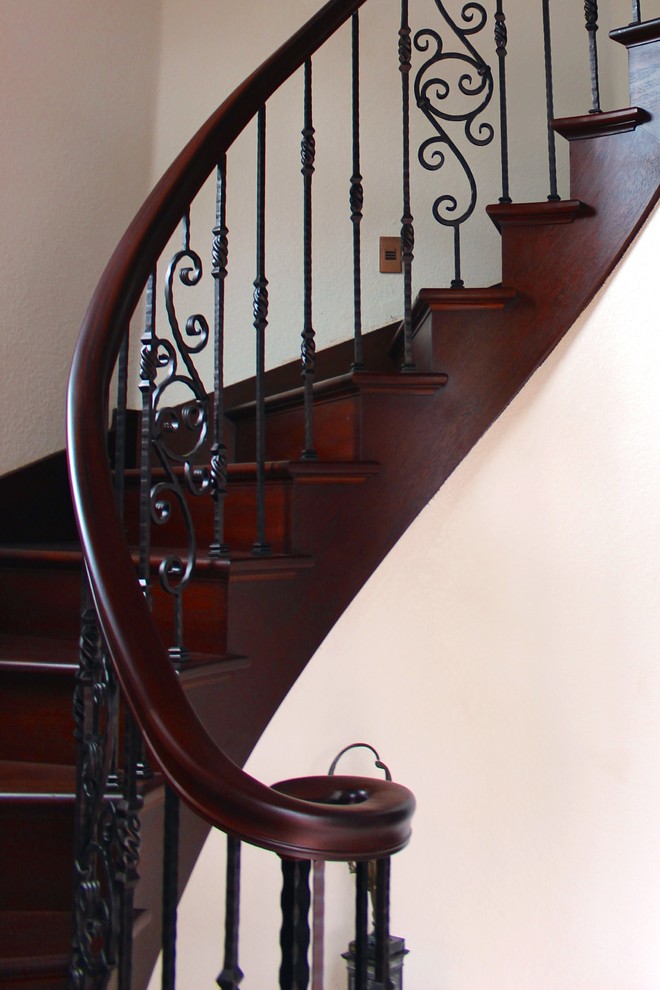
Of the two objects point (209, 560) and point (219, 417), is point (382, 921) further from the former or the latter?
point (219, 417)

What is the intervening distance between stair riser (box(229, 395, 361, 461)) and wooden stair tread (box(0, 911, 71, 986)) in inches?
42.4

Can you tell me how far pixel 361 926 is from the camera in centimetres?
90

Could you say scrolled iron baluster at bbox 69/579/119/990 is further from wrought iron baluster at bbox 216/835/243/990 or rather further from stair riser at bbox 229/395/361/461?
stair riser at bbox 229/395/361/461

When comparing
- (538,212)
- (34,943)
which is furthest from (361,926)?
(538,212)

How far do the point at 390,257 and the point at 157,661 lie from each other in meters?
2.37

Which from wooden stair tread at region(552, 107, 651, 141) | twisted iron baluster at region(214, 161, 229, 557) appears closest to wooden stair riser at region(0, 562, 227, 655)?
twisted iron baluster at region(214, 161, 229, 557)

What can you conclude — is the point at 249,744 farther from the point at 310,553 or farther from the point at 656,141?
the point at 656,141

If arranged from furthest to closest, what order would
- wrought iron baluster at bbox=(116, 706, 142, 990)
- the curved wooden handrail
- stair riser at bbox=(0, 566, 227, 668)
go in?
stair riser at bbox=(0, 566, 227, 668)
wrought iron baluster at bbox=(116, 706, 142, 990)
the curved wooden handrail

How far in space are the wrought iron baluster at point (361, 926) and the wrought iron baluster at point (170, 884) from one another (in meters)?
0.24

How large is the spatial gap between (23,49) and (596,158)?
1.68 meters

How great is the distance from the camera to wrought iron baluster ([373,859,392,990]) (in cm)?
92

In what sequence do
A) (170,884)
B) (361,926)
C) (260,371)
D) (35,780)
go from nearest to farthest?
(361,926) < (170,884) < (35,780) < (260,371)

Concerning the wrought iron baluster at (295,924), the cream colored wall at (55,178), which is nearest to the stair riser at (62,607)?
the cream colored wall at (55,178)

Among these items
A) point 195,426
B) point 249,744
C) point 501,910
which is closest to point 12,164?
point 195,426
